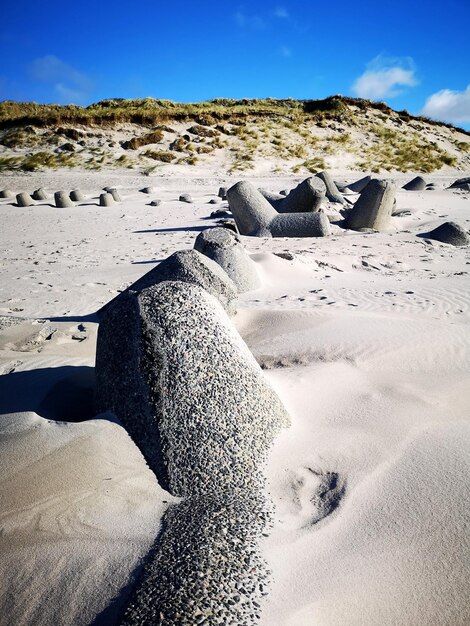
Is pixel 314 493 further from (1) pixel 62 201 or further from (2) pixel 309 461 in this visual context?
(1) pixel 62 201

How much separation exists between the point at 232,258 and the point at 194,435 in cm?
342

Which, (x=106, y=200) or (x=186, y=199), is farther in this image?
(x=186, y=199)

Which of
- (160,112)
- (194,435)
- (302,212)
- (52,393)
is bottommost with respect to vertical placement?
(52,393)

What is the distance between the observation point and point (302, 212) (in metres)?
8.54

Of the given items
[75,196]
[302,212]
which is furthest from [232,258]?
[75,196]

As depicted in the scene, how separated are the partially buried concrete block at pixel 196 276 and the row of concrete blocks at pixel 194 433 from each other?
1.30 metres

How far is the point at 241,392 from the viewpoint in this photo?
204cm

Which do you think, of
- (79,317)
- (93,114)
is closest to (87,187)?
(93,114)

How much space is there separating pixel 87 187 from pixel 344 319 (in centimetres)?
1286

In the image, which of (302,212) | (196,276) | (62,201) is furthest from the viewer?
(62,201)

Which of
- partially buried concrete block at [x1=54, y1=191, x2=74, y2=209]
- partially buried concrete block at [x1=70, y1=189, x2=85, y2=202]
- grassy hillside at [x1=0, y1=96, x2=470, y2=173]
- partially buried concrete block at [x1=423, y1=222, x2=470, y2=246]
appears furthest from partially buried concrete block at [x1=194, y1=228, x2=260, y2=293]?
grassy hillside at [x1=0, y1=96, x2=470, y2=173]

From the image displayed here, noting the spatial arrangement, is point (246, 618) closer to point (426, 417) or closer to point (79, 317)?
point (426, 417)

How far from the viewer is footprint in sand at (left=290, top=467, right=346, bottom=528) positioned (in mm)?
1699

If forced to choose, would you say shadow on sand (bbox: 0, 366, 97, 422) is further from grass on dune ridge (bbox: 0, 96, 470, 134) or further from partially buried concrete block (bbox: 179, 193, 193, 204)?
grass on dune ridge (bbox: 0, 96, 470, 134)
